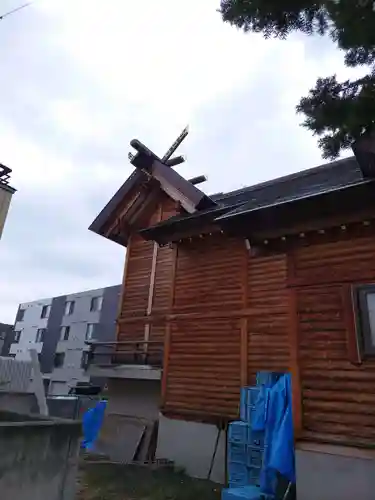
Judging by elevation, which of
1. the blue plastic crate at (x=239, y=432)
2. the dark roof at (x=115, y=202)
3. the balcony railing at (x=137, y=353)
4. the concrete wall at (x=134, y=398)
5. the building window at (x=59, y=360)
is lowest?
the blue plastic crate at (x=239, y=432)

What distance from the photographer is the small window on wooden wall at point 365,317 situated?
5.80m

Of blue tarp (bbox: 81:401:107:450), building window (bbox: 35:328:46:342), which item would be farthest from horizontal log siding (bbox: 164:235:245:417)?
building window (bbox: 35:328:46:342)

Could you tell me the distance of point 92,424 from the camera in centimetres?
1241

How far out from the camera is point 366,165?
19.2ft

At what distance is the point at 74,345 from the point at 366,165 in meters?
34.9

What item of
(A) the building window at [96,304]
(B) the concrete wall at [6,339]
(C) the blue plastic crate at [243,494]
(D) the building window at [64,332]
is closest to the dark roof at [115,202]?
(C) the blue plastic crate at [243,494]

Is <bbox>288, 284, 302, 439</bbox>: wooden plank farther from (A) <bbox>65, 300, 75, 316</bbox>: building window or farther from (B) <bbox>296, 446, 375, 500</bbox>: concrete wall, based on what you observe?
(A) <bbox>65, 300, 75, 316</bbox>: building window

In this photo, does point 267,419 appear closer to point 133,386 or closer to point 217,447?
point 217,447

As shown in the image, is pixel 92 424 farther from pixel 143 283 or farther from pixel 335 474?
pixel 335 474

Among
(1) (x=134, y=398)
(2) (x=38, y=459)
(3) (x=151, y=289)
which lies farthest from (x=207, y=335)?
(2) (x=38, y=459)

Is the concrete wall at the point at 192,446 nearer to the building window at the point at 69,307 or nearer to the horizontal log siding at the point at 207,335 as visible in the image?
the horizontal log siding at the point at 207,335

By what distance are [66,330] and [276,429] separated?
33.9m

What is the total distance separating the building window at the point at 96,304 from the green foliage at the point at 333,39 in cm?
3310

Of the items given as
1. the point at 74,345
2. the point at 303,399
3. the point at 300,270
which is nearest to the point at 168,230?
the point at 300,270
